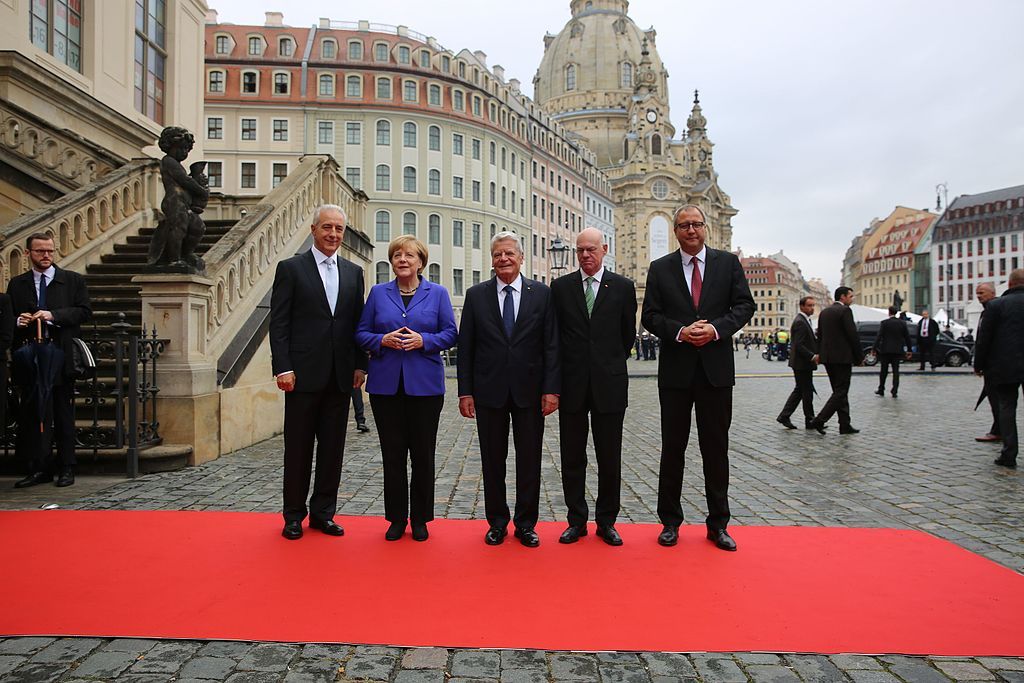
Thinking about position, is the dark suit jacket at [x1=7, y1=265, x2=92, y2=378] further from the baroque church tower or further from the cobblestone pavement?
the baroque church tower

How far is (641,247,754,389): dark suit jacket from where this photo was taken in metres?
4.95

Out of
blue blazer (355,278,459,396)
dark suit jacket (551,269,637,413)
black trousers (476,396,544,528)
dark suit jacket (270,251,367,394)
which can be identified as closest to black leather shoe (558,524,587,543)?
black trousers (476,396,544,528)

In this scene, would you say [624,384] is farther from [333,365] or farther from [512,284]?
[333,365]

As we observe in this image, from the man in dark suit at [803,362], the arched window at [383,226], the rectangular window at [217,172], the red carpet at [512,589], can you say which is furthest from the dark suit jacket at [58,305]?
the rectangular window at [217,172]

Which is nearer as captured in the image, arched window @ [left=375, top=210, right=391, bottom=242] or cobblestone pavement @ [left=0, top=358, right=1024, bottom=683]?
cobblestone pavement @ [left=0, top=358, right=1024, bottom=683]

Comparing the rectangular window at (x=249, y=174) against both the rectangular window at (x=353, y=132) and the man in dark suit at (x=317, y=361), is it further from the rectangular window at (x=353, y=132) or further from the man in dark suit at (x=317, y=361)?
the man in dark suit at (x=317, y=361)

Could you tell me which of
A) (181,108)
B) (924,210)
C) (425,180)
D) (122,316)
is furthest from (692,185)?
(122,316)

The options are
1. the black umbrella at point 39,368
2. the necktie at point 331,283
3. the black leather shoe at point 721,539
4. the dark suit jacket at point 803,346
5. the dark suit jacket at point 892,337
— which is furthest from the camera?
the dark suit jacket at point 892,337

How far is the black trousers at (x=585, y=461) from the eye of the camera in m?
5.02

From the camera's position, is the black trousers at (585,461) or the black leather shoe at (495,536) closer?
the black leather shoe at (495,536)

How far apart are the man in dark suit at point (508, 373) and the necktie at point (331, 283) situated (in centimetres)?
97

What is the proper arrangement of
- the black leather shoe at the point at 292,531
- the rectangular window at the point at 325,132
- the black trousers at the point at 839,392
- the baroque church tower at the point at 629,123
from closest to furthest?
the black leather shoe at the point at 292,531 → the black trousers at the point at 839,392 → the rectangular window at the point at 325,132 → the baroque church tower at the point at 629,123

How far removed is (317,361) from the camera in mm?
5176

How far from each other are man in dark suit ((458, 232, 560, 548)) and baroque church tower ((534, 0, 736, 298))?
10601 centimetres
